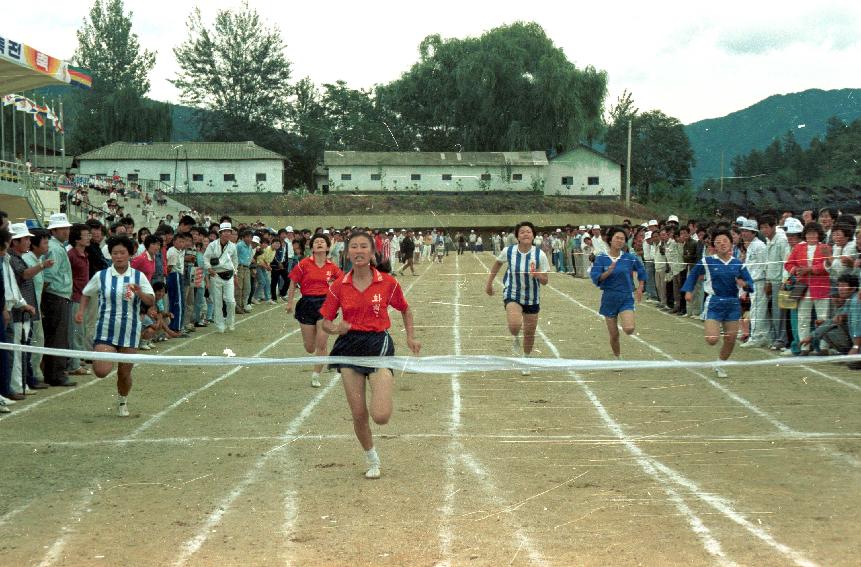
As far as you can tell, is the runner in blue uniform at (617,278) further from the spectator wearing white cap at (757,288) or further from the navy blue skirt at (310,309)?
the navy blue skirt at (310,309)

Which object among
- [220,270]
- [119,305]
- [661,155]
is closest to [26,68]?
[220,270]

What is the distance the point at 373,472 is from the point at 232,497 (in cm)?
106

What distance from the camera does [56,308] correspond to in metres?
12.2

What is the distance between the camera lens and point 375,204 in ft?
257

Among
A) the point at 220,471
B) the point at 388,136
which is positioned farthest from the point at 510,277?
the point at 388,136

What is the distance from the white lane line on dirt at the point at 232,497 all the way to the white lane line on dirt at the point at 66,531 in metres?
0.68

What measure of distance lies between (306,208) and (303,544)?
70912mm

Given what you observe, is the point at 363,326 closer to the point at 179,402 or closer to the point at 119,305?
the point at 119,305

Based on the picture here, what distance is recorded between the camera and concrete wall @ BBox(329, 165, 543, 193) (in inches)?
3263

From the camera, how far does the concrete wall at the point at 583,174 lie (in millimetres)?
83688

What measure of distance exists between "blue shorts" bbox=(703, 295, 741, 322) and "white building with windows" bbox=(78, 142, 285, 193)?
6891 cm

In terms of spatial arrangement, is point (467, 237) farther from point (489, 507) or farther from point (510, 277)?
point (489, 507)

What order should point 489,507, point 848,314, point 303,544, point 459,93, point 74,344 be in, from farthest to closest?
point 459,93, point 74,344, point 848,314, point 489,507, point 303,544

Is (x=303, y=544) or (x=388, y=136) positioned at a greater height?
(x=388, y=136)
